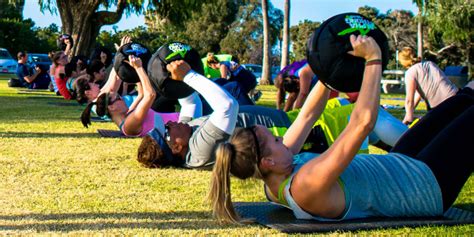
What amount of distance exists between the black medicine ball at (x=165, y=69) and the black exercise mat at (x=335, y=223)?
1466mm

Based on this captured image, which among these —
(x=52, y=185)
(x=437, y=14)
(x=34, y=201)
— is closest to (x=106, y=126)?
(x=52, y=185)

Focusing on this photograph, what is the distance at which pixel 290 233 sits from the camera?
4344 mm

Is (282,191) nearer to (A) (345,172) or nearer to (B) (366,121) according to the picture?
(A) (345,172)

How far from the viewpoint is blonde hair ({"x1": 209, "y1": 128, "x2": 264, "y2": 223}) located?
4.21m

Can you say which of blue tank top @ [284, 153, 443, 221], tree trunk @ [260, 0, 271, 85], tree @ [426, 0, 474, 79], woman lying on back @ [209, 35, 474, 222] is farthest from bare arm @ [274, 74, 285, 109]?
tree @ [426, 0, 474, 79]

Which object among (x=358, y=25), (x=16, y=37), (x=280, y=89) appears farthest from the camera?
(x=16, y=37)

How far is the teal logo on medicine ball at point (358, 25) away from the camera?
13.5ft

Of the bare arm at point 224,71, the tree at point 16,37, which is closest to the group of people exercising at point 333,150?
the bare arm at point 224,71

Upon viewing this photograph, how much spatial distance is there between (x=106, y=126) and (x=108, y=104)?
12.7ft

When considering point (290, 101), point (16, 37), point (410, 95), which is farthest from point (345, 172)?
point (16, 37)

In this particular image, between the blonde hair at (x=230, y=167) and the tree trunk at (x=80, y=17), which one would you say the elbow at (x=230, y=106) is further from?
the tree trunk at (x=80, y=17)

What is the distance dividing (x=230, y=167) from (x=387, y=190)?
1.09 m

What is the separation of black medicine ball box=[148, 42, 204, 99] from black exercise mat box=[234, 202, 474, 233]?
4.81ft

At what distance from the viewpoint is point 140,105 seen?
297 inches
